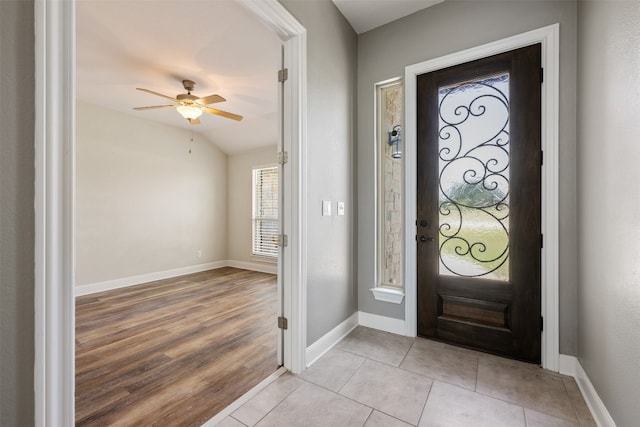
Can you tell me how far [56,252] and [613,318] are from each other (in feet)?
7.67

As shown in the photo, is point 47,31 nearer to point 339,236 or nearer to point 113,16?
point 113,16

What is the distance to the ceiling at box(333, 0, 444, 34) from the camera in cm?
234

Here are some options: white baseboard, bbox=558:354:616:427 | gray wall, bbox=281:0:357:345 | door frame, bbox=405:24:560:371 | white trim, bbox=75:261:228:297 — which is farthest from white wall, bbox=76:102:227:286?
white baseboard, bbox=558:354:616:427

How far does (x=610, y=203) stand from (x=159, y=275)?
563cm

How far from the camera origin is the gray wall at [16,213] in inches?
30.4

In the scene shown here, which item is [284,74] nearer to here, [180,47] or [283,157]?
[283,157]

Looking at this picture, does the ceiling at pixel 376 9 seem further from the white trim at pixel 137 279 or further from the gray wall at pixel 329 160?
the white trim at pixel 137 279

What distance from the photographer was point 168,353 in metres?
2.26

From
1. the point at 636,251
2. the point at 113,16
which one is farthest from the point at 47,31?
the point at 636,251

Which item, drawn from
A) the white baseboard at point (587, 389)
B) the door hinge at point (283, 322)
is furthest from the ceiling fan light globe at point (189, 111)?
the white baseboard at point (587, 389)

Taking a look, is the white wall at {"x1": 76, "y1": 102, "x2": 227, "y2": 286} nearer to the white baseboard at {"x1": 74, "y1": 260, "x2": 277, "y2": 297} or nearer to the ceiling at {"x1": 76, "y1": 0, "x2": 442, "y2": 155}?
the white baseboard at {"x1": 74, "y1": 260, "x2": 277, "y2": 297}

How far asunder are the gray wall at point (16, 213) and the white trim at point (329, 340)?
154 cm

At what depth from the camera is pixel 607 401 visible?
140cm

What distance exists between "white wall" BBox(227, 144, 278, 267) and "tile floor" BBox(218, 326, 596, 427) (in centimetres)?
383
